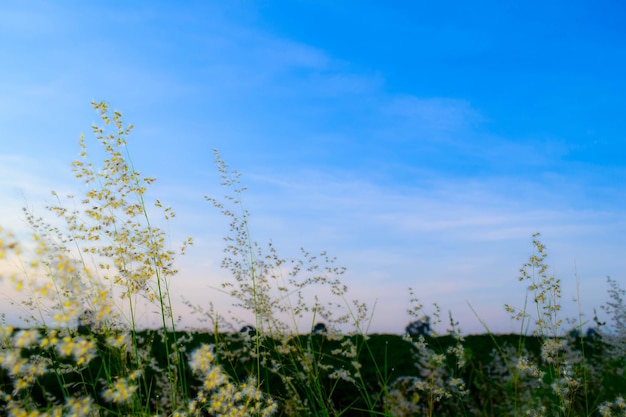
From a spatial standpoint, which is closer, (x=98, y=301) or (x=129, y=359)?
(x=98, y=301)

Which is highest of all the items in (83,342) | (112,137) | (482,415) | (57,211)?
(112,137)

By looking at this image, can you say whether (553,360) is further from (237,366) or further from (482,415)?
(237,366)

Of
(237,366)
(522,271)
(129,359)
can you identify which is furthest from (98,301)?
(237,366)

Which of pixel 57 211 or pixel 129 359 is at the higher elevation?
pixel 57 211

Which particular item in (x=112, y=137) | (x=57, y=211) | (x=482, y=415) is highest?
(x=112, y=137)

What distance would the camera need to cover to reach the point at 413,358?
5.93m

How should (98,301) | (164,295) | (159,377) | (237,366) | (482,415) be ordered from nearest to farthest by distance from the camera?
1. (98,301)
2. (164,295)
3. (482,415)
4. (159,377)
5. (237,366)

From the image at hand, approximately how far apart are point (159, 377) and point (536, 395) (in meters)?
3.17

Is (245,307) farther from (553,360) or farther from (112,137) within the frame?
(553,360)

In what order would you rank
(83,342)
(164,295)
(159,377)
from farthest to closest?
(159,377)
(164,295)
(83,342)

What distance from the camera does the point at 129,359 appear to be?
4.10 meters

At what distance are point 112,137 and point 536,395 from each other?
3589 millimetres

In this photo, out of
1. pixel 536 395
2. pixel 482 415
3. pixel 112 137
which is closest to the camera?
pixel 112 137

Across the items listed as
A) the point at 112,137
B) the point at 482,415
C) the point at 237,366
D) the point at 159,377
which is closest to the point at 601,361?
the point at 482,415
